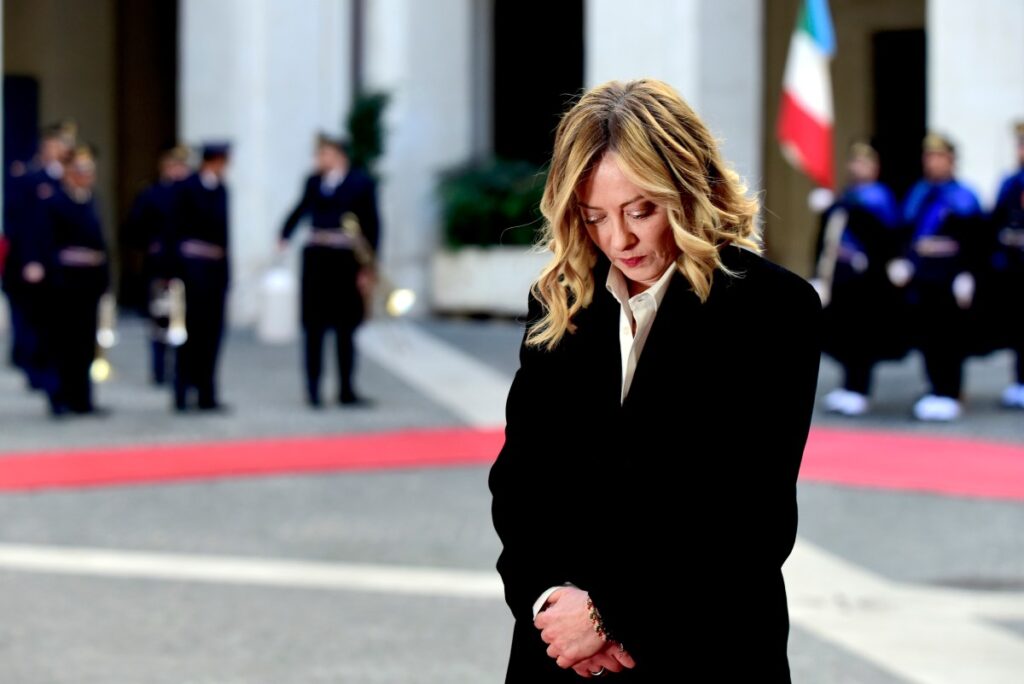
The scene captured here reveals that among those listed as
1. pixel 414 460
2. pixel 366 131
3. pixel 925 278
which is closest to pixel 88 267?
pixel 414 460

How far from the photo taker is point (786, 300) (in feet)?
7.87

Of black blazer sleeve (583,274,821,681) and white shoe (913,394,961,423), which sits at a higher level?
black blazer sleeve (583,274,821,681)

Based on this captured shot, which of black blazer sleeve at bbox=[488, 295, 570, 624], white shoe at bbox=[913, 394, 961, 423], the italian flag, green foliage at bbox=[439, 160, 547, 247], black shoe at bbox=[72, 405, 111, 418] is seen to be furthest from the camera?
green foliage at bbox=[439, 160, 547, 247]

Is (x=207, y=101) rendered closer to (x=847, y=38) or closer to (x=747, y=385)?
(x=847, y=38)

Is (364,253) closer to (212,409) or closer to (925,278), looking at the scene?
(212,409)

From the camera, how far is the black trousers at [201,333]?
495 inches

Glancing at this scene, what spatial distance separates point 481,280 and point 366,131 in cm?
224

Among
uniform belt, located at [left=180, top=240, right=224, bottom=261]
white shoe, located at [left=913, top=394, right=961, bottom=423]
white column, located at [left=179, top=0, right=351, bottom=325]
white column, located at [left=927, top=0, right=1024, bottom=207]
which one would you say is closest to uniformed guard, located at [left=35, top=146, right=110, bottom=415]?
uniform belt, located at [left=180, top=240, right=224, bottom=261]

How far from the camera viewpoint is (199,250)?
12641 mm

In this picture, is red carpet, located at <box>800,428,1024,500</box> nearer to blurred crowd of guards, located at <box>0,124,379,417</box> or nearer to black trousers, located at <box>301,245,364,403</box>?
black trousers, located at <box>301,245,364,403</box>

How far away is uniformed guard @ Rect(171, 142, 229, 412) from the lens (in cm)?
1259

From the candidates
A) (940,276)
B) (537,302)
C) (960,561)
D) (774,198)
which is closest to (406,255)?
(774,198)

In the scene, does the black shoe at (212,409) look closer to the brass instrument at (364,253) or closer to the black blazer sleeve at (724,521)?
the brass instrument at (364,253)

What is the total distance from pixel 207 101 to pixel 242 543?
14.8 metres
